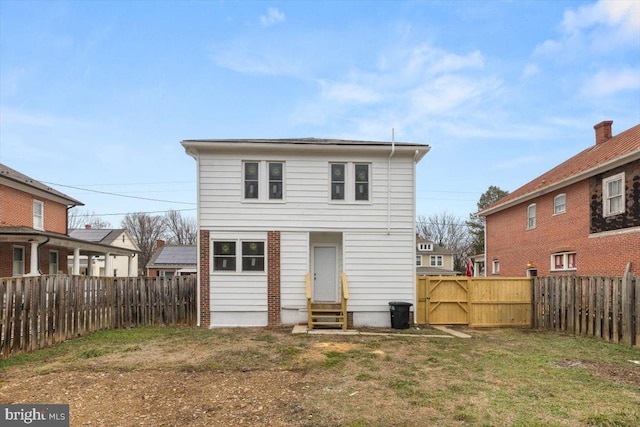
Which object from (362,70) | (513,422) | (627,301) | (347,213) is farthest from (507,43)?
(513,422)

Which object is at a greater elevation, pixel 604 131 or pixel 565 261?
pixel 604 131

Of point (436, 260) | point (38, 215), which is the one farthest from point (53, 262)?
point (436, 260)

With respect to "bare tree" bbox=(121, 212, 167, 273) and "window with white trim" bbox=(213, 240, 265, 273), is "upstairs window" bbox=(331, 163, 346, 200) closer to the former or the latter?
"window with white trim" bbox=(213, 240, 265, 273)

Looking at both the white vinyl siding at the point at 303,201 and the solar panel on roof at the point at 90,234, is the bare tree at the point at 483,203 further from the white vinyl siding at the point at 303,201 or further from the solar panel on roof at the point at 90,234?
the solar panel on roof at the point at 90,234

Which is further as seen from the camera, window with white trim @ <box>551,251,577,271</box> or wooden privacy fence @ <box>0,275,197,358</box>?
window with white trim @ <box>551,251,577,271</box>

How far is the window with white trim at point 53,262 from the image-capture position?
67.1 feet

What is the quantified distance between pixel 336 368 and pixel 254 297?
222 inches

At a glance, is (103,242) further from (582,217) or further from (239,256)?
(582,217)

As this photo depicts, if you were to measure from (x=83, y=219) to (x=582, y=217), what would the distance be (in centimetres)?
5853

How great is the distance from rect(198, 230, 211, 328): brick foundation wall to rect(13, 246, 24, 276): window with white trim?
1137 cm

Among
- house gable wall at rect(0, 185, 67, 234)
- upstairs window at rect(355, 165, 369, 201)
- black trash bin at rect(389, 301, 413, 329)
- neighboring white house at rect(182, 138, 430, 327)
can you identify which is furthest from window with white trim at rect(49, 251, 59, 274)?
black trash bin at rect(389, 301, 413, 329)

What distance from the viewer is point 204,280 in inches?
467

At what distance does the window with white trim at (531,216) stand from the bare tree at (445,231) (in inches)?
1516

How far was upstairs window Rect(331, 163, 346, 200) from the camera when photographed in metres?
12.4
